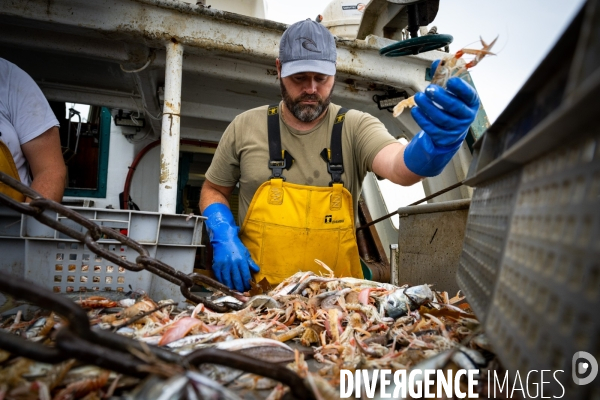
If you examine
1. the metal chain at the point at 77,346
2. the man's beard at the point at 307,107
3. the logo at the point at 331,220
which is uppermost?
the man's beard at the point at 307,107

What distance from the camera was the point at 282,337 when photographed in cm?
138

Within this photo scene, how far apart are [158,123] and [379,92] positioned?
3.00m

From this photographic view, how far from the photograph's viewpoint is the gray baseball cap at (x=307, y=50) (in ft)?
8.80

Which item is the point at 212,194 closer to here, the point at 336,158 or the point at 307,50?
the point at 336,158

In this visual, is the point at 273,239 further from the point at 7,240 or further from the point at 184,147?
the point at 184,147

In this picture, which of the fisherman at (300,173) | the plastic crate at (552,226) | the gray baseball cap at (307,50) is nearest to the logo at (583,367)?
the plastic crate at (552,226)

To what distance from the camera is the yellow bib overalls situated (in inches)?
107

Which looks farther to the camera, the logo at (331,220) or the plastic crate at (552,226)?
the logo at (331,220)

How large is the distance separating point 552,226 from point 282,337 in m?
1.00

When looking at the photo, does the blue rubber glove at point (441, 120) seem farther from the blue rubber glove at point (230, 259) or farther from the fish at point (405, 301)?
the blue rubber glove at point (230, 259)

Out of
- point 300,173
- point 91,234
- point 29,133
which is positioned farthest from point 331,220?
point 29,133

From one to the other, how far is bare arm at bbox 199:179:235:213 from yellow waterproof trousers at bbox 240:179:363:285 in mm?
524

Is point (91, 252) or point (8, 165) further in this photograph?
point (8, 165)

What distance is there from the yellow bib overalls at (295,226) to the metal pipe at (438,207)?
52 centimetres
